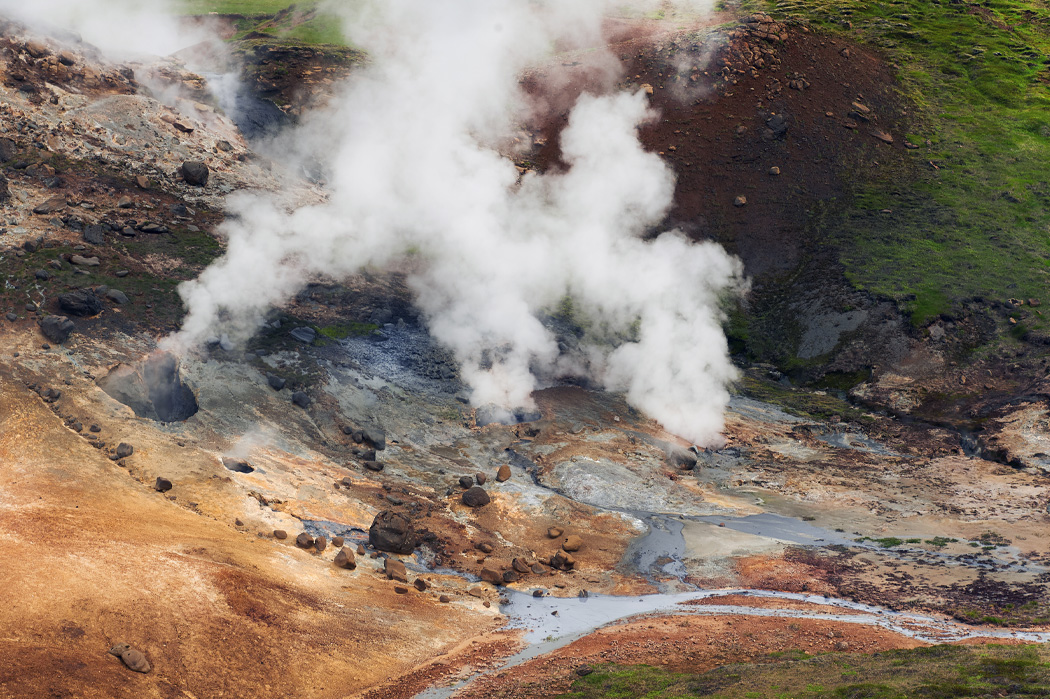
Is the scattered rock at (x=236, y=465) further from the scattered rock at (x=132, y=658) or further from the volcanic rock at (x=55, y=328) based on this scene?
the scattered rock at (x=132, y=658)

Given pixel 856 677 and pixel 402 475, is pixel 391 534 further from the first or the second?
pixel 856 677

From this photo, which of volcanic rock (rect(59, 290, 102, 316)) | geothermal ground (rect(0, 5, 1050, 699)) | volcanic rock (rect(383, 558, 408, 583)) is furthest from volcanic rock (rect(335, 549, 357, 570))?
volcanic rock (rect(59, 290, 102, 316))

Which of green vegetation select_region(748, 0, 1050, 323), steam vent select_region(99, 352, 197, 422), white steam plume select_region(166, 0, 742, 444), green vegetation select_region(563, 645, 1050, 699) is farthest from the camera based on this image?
green vegetation select_region(748, 0, 1050, 323)

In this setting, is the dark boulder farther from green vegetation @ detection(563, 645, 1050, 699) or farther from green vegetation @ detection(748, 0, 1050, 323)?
green vegetation @ detection(748, 0, 1050, 323)

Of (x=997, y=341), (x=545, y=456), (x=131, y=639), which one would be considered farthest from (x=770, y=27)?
(x=131, y=639)

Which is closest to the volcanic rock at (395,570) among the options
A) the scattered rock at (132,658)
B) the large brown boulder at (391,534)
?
the large brown boulder at (391,534)

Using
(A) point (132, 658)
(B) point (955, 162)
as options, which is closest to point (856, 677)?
(A) point (132, 658)
